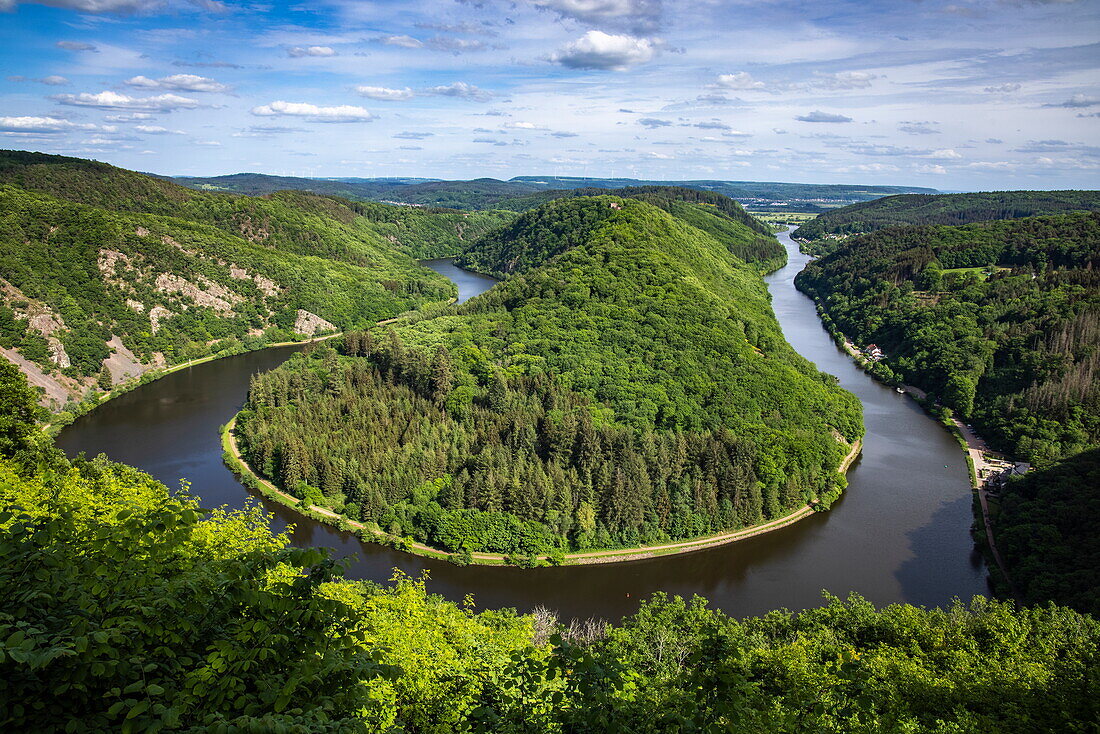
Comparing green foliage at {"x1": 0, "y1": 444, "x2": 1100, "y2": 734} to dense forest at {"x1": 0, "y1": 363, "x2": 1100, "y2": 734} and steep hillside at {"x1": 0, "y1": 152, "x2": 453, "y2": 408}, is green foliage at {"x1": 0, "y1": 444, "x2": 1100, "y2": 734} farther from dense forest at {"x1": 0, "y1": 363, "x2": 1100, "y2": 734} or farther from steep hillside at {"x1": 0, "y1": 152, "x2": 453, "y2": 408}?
steep hillside at {"x1": 0, "y1": 152, "x2": 453, "y2": 408}

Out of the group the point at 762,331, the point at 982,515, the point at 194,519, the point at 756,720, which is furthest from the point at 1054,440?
the point at 194,519

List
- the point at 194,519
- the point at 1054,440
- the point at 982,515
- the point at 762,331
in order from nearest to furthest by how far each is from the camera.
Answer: the point at 194,519
the point at 982,515
the point at 1054,440
the point at 762,331

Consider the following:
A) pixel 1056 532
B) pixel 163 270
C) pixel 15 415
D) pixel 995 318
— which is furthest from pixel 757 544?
pixel 163 270

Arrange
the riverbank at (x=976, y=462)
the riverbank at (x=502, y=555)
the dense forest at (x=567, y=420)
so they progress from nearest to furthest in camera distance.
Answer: the riverbank at (x=502, y=555) < the riverbank at (x=976, y=462) < the dense forest at (x=567, y=420)

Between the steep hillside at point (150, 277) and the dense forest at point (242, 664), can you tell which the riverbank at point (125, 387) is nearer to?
the steep hillside at point (150, 277)

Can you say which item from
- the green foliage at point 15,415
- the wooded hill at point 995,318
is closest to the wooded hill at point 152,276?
the green foliage at point 15,415

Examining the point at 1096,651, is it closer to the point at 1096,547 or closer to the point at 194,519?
the point at 1096,547

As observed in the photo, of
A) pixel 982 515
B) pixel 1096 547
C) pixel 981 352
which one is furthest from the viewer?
pixel 981 352
